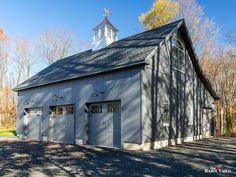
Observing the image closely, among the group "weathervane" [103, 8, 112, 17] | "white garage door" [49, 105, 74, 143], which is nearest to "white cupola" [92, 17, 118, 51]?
"weathervane" [103, 8, 112, 17]

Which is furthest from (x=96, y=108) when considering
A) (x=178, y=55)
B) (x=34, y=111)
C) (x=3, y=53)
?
(x=3, y=53)

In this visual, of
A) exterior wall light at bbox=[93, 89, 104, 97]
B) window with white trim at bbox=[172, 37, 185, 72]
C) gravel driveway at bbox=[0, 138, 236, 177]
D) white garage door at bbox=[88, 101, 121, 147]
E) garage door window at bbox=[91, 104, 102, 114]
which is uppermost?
window with white trim at bbox=[172, 37, 185, 72]

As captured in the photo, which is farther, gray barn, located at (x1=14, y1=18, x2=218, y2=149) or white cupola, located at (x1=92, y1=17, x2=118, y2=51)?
white cupola, located at (x1=92, y1=17, x2=118, y2=51)

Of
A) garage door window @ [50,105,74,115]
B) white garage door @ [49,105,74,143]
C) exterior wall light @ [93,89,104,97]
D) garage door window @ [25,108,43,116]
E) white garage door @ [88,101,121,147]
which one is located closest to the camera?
white garage door @ [88,101,121,147]

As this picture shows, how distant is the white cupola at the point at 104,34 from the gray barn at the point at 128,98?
0.09 m

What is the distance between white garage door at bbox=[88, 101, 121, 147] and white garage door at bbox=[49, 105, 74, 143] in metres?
1.61

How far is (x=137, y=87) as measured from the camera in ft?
35.5

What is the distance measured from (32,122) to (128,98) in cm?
939

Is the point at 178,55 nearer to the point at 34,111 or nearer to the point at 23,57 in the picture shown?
the point at 34,111

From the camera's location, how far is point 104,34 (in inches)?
712

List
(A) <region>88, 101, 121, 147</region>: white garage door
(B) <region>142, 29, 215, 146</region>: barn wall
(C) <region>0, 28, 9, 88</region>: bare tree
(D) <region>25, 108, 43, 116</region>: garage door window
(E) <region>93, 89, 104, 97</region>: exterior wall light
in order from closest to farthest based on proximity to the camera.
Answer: (B) <region>142, 29, 215, 146</region>: barn wall < (A) <region>88, 101, 121, 147</region>: white garage door < (E) <region>93, 89, 104, 97</region>: exterior wall light < (D) <region>25, 108, 43, 116</region>: garage door window < (C) <region>0, 28, 9, 88</region>: bare tree

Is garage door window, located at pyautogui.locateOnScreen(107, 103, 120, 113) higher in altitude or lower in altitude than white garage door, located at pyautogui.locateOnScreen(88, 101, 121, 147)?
higher

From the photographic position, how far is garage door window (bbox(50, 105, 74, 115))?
1424 cm

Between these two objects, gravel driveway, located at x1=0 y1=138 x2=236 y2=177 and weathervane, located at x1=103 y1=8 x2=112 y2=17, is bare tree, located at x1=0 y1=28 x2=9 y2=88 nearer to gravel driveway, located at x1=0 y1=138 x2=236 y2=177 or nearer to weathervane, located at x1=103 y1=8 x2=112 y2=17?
weathervane, located at x1=103 y1=8 x2=112 y2=17
